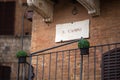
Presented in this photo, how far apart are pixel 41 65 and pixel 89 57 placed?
56.9 inches

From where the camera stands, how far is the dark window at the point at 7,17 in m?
20.8

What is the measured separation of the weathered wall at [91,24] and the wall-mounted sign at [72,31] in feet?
0.36

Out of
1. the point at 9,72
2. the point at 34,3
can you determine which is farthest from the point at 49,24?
the point at 9,72

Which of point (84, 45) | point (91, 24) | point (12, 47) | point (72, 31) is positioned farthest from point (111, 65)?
point (12, 47)

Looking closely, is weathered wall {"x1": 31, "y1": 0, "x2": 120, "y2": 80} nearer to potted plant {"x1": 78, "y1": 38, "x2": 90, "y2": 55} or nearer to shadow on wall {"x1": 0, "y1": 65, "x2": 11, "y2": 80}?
potted plant {"x1": 78, "y1": 38, "x2": 90, "y2": 55}

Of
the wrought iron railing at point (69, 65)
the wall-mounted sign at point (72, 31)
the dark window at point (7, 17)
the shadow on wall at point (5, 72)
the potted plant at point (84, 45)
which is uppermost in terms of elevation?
the dark window at point (7, 17)

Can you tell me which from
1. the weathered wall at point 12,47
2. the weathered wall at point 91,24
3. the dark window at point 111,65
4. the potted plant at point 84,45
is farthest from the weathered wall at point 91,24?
the weathered wall at point 12,47

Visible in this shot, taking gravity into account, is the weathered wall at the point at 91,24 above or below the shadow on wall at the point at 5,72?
above

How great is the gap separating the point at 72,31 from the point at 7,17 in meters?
11.7

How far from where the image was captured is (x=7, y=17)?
828 inches

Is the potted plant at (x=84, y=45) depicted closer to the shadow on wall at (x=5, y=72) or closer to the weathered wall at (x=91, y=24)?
the weathered wall at (x=91, y=24)

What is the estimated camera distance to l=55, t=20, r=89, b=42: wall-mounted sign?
9.52 meters

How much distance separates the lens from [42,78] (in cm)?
957

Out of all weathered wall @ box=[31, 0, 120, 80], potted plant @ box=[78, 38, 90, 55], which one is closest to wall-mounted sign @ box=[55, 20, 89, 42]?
weathered wall @ box=[31, 0, 120, 80]
